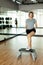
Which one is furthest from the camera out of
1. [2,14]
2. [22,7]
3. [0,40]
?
[22,7]

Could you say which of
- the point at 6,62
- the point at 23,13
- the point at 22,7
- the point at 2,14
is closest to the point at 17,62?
the point at 6,62

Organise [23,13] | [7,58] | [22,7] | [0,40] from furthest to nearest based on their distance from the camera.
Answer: [23,13] < [22,7] < [0,40] < [7,58]

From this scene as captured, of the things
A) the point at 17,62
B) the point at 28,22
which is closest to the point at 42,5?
the point at 28,22

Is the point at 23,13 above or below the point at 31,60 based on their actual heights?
above

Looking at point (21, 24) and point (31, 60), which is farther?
point (21, 24)

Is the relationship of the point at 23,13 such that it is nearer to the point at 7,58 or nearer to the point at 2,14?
the point at 2,14

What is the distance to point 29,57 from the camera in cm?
630

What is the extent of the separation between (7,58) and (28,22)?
4.78 ft

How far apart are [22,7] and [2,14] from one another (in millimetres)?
7120

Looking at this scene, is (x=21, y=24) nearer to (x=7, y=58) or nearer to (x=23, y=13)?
(x=23, y=13)

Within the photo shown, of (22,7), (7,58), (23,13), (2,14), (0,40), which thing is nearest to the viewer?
(7,58)

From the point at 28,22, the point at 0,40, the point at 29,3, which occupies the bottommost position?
the point at 0,40

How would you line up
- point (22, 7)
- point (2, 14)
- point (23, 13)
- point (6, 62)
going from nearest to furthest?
point (6, 62)
point (2, 14)
point (22, 7)
point (23, 13)

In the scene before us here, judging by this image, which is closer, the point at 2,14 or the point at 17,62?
the point at 17,62
